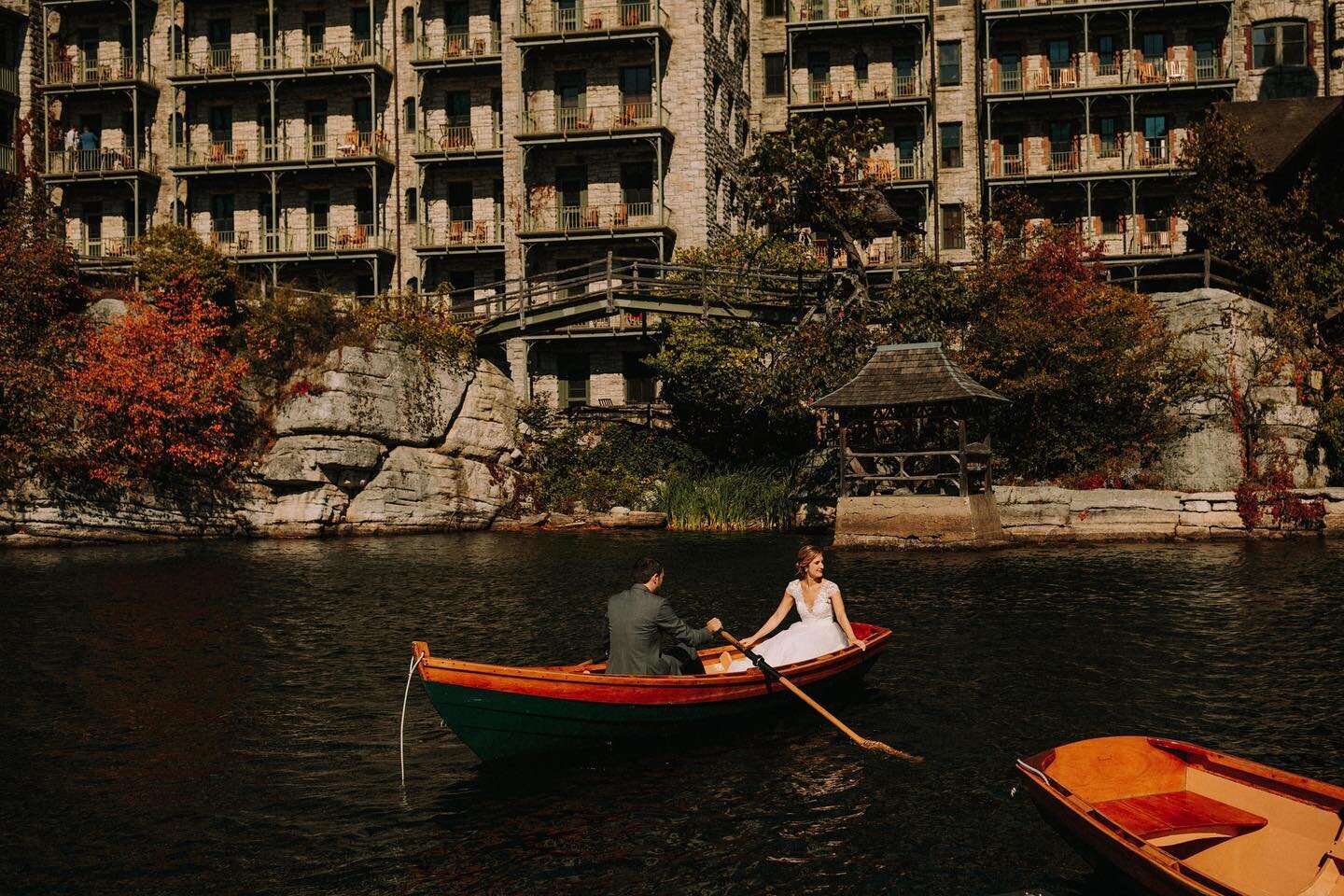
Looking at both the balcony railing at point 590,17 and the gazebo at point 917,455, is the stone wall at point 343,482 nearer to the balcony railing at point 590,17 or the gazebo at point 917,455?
the gazebo at point 917,455

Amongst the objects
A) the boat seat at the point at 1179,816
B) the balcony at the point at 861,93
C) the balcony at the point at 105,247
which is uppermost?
the balcony at the point at 861,93

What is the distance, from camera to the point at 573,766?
11.2 metres

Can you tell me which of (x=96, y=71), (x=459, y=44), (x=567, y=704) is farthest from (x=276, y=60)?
(x=567, y=704)

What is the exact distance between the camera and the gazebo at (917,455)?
2892 cm

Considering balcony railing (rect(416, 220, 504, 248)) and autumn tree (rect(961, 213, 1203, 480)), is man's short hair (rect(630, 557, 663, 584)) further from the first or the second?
balcony railing (rect(416, 220, 504, 248))

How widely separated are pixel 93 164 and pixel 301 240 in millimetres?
9516

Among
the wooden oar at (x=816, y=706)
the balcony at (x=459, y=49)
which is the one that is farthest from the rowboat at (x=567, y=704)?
the balcony at (x=459, y=49)

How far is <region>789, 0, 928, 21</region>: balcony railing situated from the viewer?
165ft

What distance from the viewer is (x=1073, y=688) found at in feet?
45.0

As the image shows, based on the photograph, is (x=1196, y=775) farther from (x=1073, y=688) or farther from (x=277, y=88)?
(x=277, y=88)

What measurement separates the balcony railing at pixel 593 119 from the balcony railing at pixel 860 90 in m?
8.58

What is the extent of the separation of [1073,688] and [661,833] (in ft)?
21.1

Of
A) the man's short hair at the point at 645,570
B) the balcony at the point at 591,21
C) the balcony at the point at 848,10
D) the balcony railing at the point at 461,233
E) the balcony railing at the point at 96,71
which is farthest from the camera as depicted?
the balcony railing at the point at 96,71

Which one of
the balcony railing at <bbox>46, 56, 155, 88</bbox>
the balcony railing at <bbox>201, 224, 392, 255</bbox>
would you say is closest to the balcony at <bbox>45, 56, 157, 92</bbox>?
the balcony railing at <bbox>46, 56, 155, 88</bbox>
